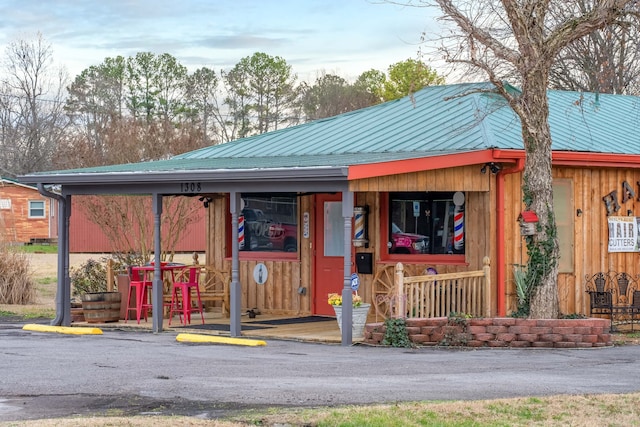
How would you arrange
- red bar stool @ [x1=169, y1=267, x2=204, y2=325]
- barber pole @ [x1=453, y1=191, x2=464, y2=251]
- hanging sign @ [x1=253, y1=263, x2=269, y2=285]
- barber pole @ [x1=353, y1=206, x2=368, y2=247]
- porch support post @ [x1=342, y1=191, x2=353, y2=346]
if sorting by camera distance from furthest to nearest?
hanging sign @ [x1=253, y1=263, x2=269, y2=285], barber pole @ [x1=353, y1=206, x2=368, y2=247], red bar stool @ [x1=169, y1=267, x2=204, y2=325], barber pole @ [x1=453, y1=191, x2=464, y2=251], porch support post @ [x1=342, y1=191, x2=353, y2=346]

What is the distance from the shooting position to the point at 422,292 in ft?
50.6

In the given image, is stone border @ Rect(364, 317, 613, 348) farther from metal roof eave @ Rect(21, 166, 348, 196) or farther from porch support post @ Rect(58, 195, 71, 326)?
porch support post @ Rect(58, 195, 71, 326)

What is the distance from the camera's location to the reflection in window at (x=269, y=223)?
20.0 meters

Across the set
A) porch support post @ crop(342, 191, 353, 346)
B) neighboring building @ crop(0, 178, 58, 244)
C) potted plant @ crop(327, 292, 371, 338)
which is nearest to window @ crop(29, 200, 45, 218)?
neighboring building @ crop(0, 178, 58, 244)

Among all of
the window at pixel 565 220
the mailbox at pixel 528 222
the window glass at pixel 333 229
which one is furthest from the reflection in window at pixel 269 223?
the mailbox at pixel 528 222

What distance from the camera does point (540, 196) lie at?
51.3 feet

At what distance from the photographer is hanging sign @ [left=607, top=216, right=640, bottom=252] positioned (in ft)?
58.8

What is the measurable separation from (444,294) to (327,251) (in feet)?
13.2

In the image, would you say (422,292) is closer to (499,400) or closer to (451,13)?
(451,13)

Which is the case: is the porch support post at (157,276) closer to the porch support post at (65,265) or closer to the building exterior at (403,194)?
the building exterior at (403,194)

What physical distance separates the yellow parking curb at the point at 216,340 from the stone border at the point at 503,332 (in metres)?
1.80

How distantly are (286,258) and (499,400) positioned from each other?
10362 mm

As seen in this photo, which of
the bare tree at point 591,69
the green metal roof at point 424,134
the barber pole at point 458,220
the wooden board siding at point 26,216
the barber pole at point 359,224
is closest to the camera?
the green metal roof at point 424,134

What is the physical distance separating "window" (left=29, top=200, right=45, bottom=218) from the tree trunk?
125ft
